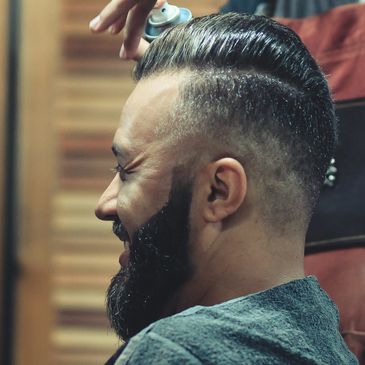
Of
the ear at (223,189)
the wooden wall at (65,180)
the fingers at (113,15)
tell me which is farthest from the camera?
the wooden wall at (65,180)

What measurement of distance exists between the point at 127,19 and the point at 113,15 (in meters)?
0.03

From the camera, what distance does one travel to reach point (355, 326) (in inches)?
51.4

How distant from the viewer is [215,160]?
3.45 feet

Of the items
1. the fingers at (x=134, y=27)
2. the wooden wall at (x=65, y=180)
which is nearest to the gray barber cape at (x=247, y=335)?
the fingers at (x=134, y=27)

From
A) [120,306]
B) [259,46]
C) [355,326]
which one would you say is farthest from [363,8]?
[120,306]

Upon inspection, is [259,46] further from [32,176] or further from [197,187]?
[32,176]

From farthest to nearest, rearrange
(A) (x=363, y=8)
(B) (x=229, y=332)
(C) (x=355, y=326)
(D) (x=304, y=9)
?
(D) (x=304, y=9), (A) (x=363, y=8), (C) (x=355, y=326), (B) (x=229, y=332)

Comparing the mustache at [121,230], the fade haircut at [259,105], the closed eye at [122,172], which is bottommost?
the mustache at [121,230]

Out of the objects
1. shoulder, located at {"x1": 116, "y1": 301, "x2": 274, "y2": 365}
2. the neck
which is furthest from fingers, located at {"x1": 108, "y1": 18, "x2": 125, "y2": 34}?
shoulder, located at {"x1": 116, "y1": 301, "x2": 274, "y2": 365}

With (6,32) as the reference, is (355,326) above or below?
below

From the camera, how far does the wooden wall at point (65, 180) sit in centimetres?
251

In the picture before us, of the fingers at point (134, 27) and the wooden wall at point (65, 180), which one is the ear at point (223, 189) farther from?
the wooden wall at point (65, 180)

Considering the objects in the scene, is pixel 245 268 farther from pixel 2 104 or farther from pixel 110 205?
Result: pixel 2 104

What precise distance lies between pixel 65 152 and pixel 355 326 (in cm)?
140
